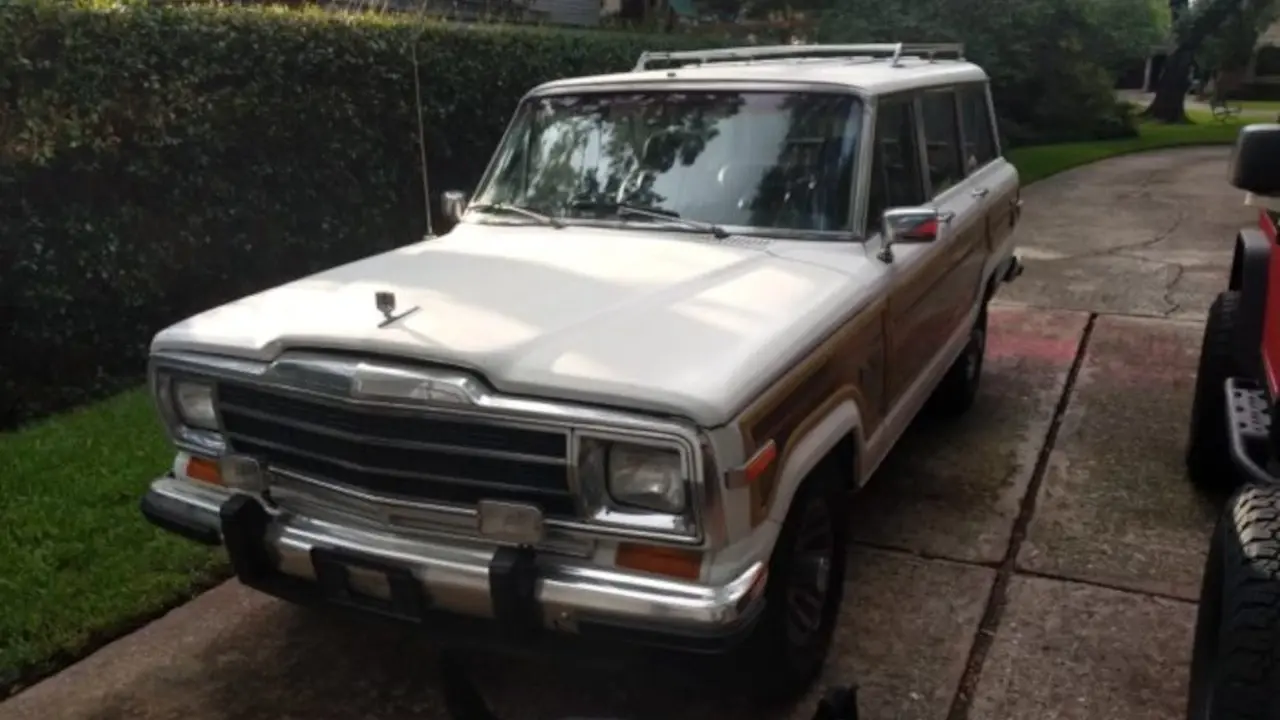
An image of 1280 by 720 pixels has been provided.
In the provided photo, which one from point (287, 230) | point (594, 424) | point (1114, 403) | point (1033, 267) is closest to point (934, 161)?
point (1114, 403)

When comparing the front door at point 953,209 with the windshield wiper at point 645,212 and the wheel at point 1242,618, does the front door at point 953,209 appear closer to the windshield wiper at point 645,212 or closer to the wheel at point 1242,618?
the windshield wiper at point 645,212

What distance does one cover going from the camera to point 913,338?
4.39 m

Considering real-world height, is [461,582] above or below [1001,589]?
above

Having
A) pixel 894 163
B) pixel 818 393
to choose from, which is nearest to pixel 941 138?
pixel 894 163

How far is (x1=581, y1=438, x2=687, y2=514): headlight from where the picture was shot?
2725mm

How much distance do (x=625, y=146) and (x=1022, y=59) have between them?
13549 mm

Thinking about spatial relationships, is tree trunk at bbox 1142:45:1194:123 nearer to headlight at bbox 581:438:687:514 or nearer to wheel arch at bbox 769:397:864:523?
wheel arch at bbox 769:397:864:523

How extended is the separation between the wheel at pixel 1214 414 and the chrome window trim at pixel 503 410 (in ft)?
9.94

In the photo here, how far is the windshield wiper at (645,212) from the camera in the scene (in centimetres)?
401

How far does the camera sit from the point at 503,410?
275cm

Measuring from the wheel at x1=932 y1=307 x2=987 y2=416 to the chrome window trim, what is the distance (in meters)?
3.29

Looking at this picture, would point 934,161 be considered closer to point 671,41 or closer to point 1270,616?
point 1270,616

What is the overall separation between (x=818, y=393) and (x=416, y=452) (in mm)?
1138

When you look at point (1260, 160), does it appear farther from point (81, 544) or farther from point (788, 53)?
point (81, 544)
